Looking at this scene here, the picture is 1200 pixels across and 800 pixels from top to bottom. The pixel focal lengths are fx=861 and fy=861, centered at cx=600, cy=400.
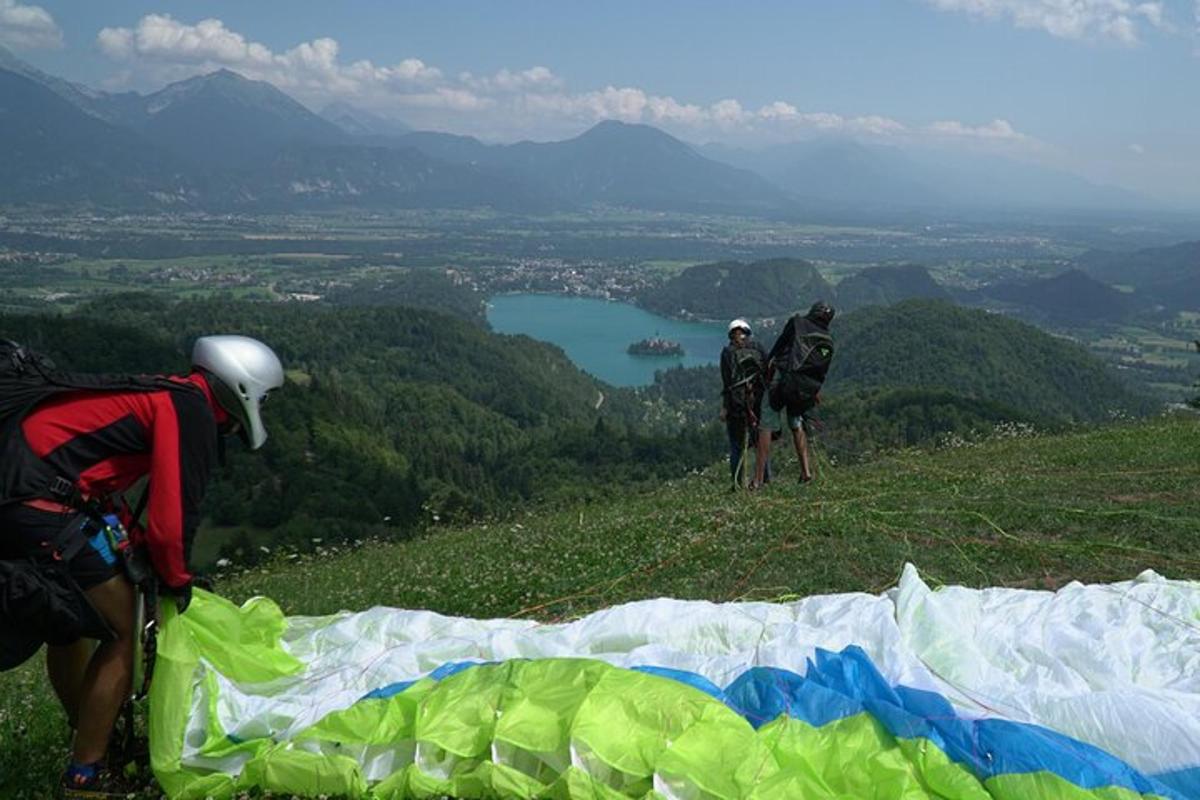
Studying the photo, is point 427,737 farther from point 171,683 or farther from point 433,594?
point 433,594

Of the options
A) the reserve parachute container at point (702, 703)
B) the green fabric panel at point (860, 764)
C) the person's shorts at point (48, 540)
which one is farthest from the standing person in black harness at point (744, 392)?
the person's shorts at point (48, 540)

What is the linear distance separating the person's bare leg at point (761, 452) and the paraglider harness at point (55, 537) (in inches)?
400

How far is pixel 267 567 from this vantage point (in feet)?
53.4

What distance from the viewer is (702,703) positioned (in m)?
4.85

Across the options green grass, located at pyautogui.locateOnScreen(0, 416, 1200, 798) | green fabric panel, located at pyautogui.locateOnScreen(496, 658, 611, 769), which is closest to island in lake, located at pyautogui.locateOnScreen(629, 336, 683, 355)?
green grass, located at pyautogui.locateOnScreen(0, 416, 1200, 798)

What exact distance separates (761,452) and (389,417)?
9932 centimetres

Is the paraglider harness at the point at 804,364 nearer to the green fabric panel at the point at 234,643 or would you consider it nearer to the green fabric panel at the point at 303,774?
the green fabric panel at the point at 234,643

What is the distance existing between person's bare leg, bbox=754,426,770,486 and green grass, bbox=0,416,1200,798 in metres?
→ 0.31

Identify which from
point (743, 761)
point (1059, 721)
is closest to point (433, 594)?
point (743, 761)

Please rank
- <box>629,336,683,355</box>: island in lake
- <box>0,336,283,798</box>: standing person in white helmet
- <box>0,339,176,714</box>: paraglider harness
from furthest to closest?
<box>629,336,683,355</box>: island in lake, <box>0,336,283,798</box>: standing person in white helmet, <box>0,339,176,714</box>: paraglider harness

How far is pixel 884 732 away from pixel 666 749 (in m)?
1.26

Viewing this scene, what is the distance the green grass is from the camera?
28.6 ft

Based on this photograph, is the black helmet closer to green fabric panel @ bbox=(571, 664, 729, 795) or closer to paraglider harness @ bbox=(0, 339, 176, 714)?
green fabric panel @ bbox=(571, 664, 729, 795)

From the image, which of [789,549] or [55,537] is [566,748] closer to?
[55,537]
